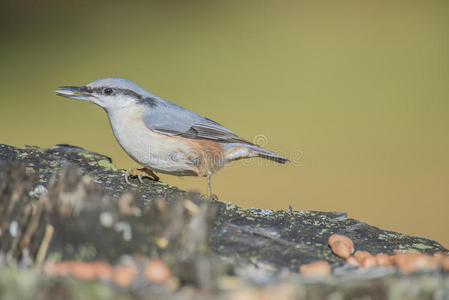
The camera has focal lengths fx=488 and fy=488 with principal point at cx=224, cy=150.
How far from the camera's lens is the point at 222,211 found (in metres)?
2.26

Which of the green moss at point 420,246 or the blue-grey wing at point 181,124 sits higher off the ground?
the blue-grey wing at point 181,124

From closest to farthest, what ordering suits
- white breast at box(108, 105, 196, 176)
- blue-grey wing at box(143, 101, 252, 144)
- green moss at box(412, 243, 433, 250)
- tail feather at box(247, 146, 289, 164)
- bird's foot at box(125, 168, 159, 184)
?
green moss at box(412, 243, 433, 250) → bird's foot at box(125, 168, 159, 184) → white breast at box(108, 105, 196, 176) → blue-grey wing at box(143, 101, 252, 144) → tail feather at box(247, 146, 289, 164)

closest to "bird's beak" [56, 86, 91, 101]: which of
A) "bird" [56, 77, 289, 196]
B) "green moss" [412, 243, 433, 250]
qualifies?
"bird" [56, 77, 289, 196]

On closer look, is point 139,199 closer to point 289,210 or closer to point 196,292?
point 289,210

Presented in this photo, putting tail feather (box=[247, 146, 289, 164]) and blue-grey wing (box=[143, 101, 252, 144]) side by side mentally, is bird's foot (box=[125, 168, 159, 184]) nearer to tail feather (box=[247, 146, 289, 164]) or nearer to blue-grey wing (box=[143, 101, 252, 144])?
blue-grey wing (box=[143, 101, 252, 144])

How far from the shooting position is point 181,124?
314 cm

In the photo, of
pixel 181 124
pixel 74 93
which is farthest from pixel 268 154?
pixel 74 93

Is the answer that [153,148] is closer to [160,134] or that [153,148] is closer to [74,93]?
[160,134]

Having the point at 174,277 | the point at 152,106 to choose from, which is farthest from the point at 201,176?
the point at 174,277

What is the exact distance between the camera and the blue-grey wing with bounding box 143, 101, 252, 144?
3057mm

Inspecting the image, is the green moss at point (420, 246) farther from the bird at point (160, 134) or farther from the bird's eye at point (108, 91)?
the bird's eye at point (108, 91)

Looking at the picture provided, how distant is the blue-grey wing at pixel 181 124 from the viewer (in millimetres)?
3057

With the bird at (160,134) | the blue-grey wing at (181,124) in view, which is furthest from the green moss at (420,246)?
the blue-grey wing at (181,124)

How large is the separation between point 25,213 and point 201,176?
173 cm
